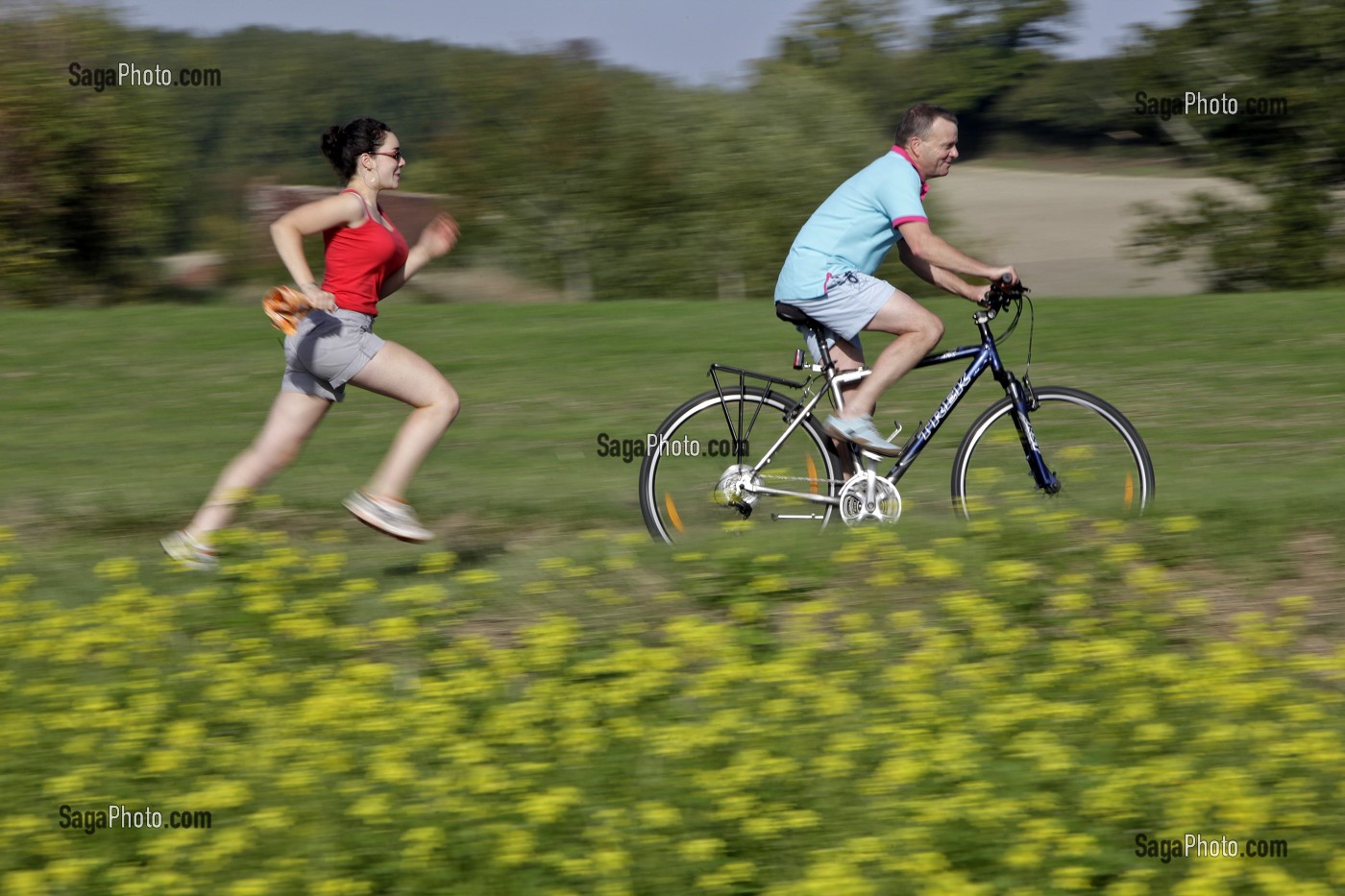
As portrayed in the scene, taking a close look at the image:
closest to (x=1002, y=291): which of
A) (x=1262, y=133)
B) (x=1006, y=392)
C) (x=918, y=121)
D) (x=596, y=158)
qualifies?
(x=1006, y=392)

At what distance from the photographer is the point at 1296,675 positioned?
243 inches

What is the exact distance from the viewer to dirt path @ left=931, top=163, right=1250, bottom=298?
31.2m

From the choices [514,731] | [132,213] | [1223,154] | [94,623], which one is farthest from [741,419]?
[1223,154]

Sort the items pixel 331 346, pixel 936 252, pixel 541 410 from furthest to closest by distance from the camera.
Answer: pixel 541 410
pixel 936 252
pixel 331 346

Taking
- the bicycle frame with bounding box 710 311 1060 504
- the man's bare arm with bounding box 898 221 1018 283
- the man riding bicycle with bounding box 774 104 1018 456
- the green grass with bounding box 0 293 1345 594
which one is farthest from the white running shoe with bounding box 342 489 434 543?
the man's bare arm with bounding box 898 221 1018 283

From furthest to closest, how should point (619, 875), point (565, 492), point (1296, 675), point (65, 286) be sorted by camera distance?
point (65, 286)
point (565, 492)
point (1296, 675)
point (619, 875)

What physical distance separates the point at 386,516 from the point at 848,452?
2079 mm

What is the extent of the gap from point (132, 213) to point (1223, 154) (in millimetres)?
17704

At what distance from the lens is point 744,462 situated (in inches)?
299

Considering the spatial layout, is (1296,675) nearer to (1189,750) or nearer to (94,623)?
(1189,750)

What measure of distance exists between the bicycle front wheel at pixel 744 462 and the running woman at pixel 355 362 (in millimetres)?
1072

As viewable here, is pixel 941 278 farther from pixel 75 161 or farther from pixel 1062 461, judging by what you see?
pixel 75 161

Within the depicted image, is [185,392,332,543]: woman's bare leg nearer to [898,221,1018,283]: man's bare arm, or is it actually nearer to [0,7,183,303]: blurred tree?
[898,221,1018,283]: man's bare arm

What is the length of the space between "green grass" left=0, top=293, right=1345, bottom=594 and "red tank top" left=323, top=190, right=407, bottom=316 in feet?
4.29
